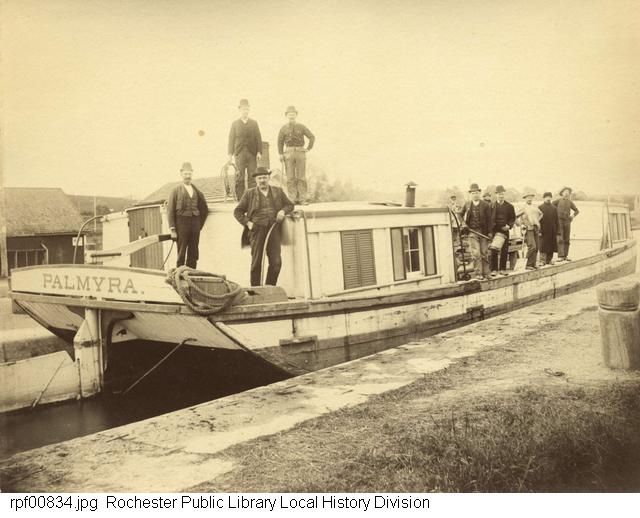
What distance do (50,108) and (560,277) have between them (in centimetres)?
1031

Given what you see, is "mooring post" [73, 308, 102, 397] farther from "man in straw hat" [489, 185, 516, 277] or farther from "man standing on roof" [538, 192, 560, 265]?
"man standing on roof" [538, 192, 560, 265]

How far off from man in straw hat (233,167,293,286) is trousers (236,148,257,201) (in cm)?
118

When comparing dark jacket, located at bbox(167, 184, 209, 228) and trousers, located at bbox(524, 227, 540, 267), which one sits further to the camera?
trousers, located at bbox(524, 227, 540, 267)

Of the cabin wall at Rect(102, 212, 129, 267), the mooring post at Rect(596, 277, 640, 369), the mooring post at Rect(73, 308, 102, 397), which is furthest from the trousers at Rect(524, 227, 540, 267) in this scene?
the mooring post at Rect(73, 308, 102, 397)

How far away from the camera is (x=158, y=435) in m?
3.81

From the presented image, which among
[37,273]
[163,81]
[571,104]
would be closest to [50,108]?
[163,81]

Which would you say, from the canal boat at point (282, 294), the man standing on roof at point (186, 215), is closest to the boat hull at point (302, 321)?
the canal boat at point (282, 294)

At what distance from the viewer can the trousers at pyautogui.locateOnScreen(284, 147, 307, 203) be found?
8.40 m

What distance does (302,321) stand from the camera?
6828 mm

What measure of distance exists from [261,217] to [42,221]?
5647 mm

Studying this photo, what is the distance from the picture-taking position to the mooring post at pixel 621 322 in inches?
177

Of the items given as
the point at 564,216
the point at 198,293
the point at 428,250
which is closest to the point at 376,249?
the point at 428,250

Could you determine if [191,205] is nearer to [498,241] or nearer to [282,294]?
[282,294]
